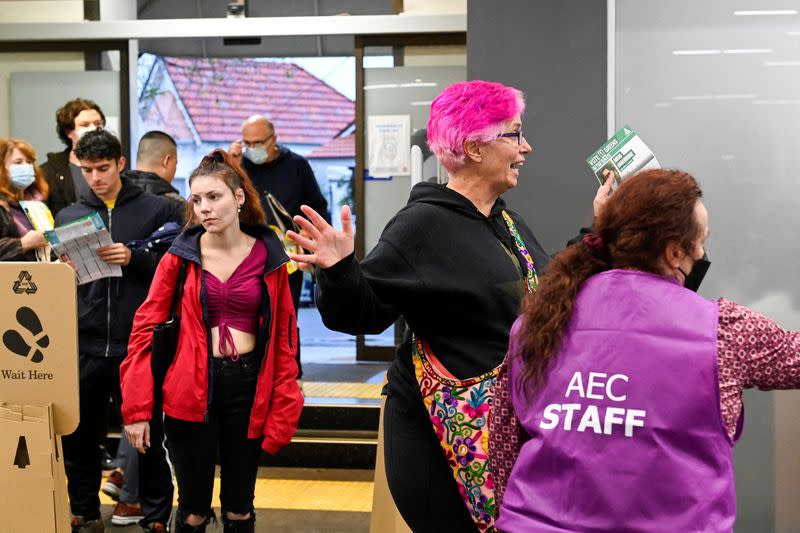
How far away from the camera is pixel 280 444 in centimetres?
341

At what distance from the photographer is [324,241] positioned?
6.59 ft

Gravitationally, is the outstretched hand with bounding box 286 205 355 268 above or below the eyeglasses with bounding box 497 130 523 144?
below

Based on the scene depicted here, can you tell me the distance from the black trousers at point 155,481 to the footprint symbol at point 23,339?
93 centimetres

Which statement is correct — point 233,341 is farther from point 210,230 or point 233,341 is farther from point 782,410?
point 782,410

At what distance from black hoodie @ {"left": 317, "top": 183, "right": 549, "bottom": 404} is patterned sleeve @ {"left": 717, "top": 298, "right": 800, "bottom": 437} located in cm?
74

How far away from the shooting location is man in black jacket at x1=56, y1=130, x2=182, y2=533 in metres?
4.31

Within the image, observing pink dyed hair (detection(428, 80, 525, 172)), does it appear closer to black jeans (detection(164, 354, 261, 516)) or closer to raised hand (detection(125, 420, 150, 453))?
black jeans (detection(164, 354, 261, 516))

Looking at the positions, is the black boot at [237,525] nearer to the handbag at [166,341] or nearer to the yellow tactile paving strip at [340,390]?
the handbag at [166,341]

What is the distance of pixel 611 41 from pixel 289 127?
1083 cm

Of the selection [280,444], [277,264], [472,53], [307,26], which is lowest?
[280,444]

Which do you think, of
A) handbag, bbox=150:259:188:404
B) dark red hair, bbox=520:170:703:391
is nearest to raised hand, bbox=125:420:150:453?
handbag, bbox=150:259:188:404

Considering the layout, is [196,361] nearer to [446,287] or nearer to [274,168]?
→ [446,287]

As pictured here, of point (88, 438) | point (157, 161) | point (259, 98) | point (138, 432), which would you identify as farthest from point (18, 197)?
point (259, 98)

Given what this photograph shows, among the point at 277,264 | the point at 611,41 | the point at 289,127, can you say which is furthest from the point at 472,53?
the point at 289,127
